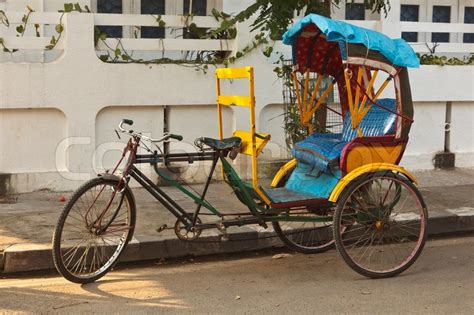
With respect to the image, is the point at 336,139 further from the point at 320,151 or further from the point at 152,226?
the point at 152,226

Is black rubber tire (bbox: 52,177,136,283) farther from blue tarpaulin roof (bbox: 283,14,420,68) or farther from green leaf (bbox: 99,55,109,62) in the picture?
green leaf (bbox: 99,55,109,62)

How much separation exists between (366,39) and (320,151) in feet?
3.41

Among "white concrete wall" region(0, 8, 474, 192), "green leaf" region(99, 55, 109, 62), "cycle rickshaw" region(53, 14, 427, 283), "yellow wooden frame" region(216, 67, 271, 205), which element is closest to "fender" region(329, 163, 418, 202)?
"cycle rickshaw" region(53, 14, 427, 283)

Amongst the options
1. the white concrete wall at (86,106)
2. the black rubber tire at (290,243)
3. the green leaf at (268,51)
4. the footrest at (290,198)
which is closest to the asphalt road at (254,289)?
the black rubber tire at (290,243)

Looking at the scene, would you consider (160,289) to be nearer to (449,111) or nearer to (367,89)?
(367,89)

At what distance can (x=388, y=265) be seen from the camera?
5.41 meters

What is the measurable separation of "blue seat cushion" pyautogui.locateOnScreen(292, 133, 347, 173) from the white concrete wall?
8.44 ft

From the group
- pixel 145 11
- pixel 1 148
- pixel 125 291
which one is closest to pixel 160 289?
pixel 125 291

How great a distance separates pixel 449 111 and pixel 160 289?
6175mm

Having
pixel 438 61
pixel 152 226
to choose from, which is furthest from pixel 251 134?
pixel 438 61

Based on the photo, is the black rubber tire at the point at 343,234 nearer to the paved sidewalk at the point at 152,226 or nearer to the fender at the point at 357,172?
the fender at the point at 357,172

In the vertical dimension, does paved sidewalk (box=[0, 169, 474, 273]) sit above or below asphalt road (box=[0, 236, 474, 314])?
above

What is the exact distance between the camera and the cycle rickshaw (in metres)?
4.92

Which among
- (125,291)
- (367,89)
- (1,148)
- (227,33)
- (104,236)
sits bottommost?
(125,291)
